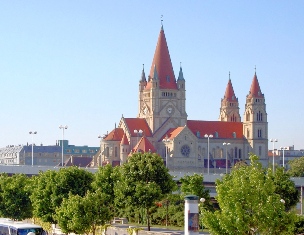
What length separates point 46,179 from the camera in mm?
70625

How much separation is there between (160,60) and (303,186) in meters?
79.0

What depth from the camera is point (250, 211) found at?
44406 mm

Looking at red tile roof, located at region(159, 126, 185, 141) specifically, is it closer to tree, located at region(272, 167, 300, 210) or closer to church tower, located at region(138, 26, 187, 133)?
church tower, located at region(138, 26, 187, 133)

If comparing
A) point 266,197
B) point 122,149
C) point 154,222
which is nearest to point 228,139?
point 122,149

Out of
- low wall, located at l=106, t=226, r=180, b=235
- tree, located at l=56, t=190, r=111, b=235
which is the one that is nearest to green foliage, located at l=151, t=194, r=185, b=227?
low wall, located at l=106, t=226, r=180, b=235

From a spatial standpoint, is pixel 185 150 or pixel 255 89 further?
pixel 255 89

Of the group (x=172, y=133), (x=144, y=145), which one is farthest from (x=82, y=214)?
(x=172, y=133)

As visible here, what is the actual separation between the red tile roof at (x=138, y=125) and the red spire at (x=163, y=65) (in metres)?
8.01

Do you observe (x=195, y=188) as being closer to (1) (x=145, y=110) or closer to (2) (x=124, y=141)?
(2) (x=124, y=141)

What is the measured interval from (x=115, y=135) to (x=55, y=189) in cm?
11065

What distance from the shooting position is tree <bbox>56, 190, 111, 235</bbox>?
5866 centimetres

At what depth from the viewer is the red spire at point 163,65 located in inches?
7151

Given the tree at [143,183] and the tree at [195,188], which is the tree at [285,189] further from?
the tree at [143,183]

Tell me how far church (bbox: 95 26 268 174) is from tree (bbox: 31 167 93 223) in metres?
97.6
